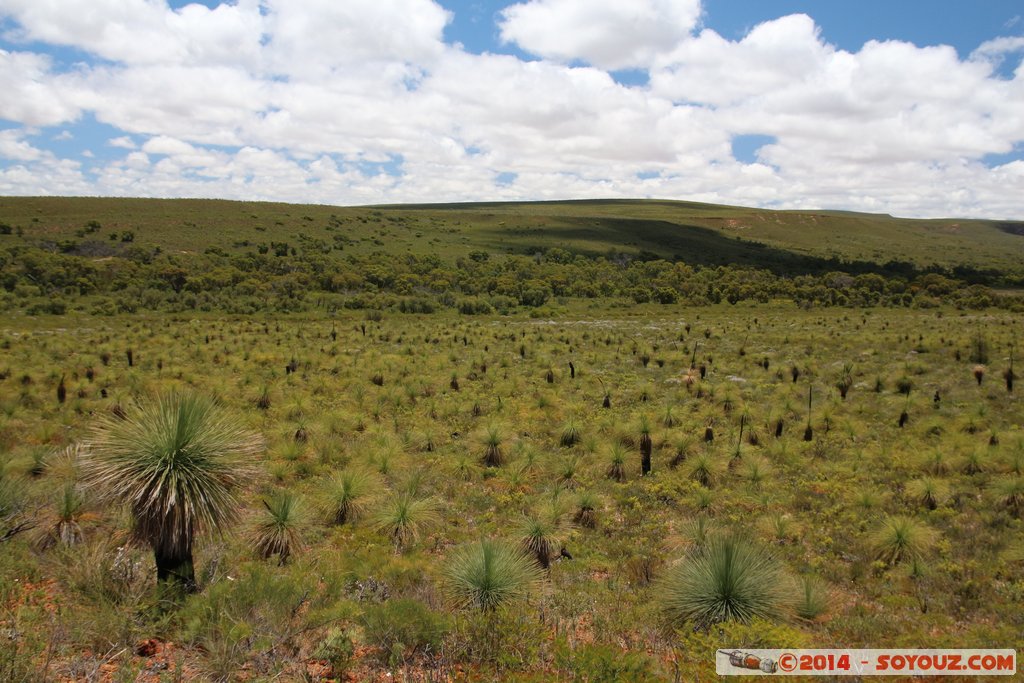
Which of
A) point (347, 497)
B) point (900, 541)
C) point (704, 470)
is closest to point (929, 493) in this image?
point (900, 541)

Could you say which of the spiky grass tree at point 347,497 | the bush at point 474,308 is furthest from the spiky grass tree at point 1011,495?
the bush at point 474,308

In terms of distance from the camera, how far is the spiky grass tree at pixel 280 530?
880 centimetres

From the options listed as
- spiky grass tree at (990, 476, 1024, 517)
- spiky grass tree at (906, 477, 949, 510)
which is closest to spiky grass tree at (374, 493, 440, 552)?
spiky grass tree at (906, 477, 949, 510)

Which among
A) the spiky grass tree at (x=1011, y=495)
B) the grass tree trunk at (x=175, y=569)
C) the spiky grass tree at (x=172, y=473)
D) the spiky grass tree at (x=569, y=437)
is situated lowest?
the spiky grass tree at (x=569, y=437)

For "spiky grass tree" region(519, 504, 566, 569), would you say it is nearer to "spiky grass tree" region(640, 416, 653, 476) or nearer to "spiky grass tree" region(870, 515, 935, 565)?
"spiky grass tree" region(640, 416, 653, 476)

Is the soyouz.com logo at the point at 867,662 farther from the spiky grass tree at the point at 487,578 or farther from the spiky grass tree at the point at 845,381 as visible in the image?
the spiky grass tree at the point at 845,381

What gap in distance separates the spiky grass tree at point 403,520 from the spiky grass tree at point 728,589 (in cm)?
465

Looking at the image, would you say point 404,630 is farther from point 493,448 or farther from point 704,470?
point 704,470

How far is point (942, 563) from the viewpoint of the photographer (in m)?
9.08

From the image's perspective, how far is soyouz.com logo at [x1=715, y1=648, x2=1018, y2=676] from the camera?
215 inches

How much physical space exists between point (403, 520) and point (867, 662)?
279 inches

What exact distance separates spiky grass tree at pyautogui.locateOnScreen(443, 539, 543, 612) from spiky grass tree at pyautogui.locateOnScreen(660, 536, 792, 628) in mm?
1887

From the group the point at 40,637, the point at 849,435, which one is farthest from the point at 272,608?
the point at 849,435

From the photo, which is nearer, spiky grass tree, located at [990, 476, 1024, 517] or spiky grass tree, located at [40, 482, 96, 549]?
spiky grass tree, located at [40, 482, 96, 549]
